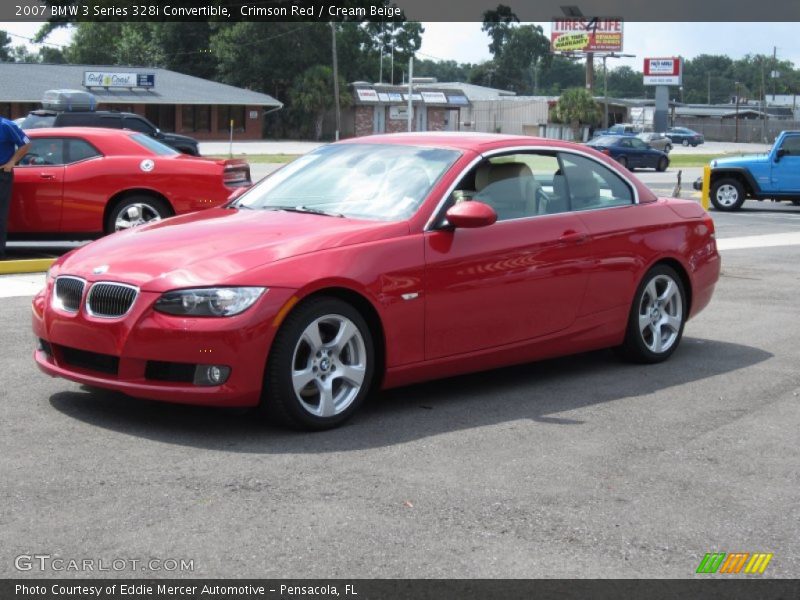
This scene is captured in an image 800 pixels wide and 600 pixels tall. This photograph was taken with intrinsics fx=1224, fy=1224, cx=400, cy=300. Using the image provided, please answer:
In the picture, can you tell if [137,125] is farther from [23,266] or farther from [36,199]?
[23,266]

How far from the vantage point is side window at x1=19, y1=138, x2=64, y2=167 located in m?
13.0

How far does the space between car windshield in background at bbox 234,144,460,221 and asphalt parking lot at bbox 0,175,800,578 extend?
112 centimetres

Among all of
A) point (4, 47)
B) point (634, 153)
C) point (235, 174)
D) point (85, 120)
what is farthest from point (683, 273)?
point (4, 47)

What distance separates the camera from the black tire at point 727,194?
25.5 meters

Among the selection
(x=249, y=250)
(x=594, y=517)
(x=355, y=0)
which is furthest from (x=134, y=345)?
(x=355, y=0)

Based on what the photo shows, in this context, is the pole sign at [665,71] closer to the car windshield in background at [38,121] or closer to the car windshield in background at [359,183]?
the car windshield in background at [38,121]

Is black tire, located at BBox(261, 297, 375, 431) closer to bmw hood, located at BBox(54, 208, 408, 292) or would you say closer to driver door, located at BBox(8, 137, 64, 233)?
bmw hood, located at BBox(54, 208, 408, 292)

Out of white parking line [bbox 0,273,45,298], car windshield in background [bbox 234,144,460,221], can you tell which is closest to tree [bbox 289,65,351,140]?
white parking line [bbox 0,273,45,298]

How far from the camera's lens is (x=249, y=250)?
6113mm

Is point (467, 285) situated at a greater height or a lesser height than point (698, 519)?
greater
